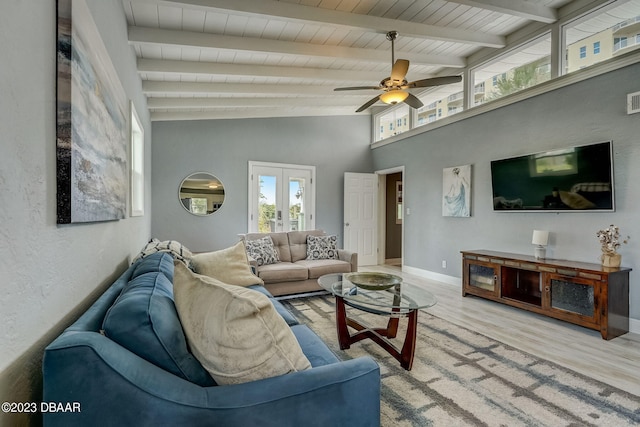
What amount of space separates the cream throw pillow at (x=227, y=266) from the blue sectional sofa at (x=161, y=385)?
1624mm

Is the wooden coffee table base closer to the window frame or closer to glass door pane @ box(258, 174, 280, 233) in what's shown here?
the window frame

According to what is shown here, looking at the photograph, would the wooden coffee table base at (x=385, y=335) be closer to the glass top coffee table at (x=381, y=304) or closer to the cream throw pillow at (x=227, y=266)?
the glass top coffee table at (x=381, y=304)

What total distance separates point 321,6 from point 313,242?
2948mm

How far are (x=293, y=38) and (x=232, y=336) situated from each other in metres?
3.37

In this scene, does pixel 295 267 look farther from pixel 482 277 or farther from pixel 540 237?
pixel 540 237

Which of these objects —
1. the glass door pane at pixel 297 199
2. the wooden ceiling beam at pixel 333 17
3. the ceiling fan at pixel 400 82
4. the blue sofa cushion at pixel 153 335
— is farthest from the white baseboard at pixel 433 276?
the blue sofa cushion at pixel 153 335

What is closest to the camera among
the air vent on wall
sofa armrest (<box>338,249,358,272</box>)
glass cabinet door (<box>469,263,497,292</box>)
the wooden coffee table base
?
the wooden coffee table base

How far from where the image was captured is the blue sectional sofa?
34.2 inches

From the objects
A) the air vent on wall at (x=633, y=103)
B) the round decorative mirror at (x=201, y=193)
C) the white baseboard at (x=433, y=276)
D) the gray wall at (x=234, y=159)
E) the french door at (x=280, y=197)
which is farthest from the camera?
the french door at (x=280, y=197)

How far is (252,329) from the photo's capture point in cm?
107

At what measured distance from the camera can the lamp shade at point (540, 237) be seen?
3.60m

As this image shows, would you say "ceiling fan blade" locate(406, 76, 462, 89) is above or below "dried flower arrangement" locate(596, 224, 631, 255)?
above

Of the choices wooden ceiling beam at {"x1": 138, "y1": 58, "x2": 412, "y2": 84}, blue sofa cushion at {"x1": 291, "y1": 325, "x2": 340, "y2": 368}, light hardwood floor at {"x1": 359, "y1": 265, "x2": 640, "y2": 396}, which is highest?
wooden ceiling beam at {"x1": 138, "y1": 58, "x2": 412, "y2": 84}

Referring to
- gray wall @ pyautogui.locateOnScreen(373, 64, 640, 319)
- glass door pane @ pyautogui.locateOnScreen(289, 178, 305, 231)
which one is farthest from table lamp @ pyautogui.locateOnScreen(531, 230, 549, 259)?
glass door pane @ pyautogui.locateOnScreen(289, 178, 305, 231)
